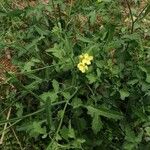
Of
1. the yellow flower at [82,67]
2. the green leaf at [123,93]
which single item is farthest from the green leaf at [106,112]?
the yellow flower at [82,67]

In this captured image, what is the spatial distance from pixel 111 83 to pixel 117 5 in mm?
1203

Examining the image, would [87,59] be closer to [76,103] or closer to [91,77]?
[91,77]

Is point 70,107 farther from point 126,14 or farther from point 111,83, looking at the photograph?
point 126,14

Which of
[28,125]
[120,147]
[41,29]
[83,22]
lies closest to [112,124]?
[120,147]

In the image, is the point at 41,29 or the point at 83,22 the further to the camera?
the point at 83,22

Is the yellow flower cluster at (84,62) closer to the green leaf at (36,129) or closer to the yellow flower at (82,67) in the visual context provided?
the yellow flower at (82,67)

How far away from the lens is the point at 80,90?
124 inches

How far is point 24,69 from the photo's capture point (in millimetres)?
3266

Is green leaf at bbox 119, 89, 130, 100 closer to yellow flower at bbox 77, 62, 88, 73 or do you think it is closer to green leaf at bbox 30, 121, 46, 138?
yellow flower at bbox 77, 62, 88, 73

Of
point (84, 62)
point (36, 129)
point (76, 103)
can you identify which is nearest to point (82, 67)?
point (84, 62)

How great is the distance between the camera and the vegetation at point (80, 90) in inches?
115

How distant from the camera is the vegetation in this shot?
9.61 ft

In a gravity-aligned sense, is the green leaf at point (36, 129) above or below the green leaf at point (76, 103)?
below

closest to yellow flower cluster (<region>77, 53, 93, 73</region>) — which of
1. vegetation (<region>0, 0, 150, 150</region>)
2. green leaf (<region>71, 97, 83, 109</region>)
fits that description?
vegetation (<region>0, 0, 150, 150</region>)
